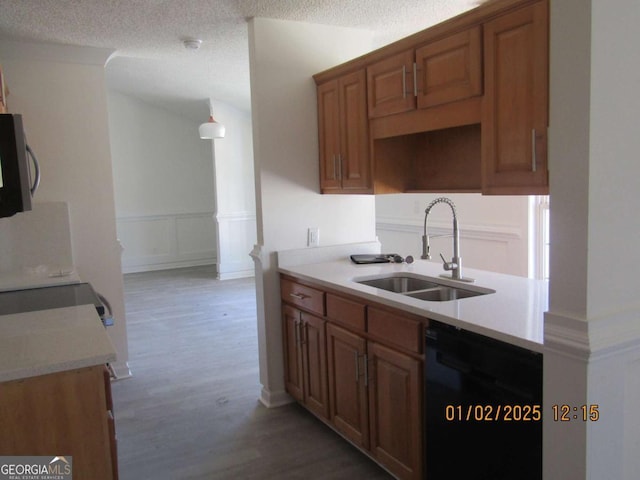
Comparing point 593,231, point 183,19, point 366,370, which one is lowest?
point 366,370

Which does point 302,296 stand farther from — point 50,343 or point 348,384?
point 50,343

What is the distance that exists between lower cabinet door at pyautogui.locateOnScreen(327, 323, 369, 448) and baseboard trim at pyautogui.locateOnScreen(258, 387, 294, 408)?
1.85 feet

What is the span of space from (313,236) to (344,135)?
66cm

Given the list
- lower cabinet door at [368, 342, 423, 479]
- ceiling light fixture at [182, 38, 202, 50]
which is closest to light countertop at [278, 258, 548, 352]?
lower cabinet door at [368, 342, 423, 479]

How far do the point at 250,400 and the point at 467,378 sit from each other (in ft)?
6.17

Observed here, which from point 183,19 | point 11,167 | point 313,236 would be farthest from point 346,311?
point 183,19

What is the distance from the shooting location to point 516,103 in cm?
202

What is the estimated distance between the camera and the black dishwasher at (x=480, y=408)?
1698mm

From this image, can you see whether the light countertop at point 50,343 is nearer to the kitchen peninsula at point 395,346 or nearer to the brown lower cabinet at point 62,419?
the brown lower cabinet at point 62,419

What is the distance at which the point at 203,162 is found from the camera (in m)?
8.76

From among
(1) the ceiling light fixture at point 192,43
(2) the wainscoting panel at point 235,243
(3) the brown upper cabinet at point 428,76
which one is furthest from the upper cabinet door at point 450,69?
(2) the wainscoting panel at point 235,243

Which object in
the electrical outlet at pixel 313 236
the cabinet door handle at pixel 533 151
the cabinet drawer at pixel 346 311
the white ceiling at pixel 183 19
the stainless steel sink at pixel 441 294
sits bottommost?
the cabinet drawer at pixel 346 311

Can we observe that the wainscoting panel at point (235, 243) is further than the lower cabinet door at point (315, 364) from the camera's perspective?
Yes

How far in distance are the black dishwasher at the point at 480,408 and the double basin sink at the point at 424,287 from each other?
532 millimetres
